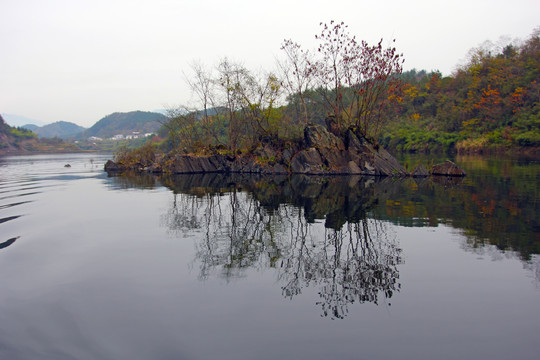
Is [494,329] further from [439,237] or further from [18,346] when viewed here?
[18,346]

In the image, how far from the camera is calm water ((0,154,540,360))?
4.75 meters

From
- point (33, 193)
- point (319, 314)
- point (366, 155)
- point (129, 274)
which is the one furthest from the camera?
point (366, 155)

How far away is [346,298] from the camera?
593 cm

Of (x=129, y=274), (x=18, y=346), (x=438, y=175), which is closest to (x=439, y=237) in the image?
(x=129, y=274)

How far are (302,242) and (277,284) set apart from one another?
275 cm

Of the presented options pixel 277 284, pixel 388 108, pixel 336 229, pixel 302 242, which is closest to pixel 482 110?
pixel 388 108

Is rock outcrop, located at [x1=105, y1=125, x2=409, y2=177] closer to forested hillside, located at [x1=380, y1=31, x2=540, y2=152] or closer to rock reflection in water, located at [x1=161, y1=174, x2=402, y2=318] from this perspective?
rock reflection in water, located at [x1=161, y1=174, x2=402, y2=318]

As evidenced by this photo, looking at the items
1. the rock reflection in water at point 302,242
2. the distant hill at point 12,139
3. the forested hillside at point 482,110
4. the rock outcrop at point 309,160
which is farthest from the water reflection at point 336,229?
the distant hill at point 12,139

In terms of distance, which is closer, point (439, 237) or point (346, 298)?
point (346, 298)

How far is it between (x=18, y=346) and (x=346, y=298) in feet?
15.2

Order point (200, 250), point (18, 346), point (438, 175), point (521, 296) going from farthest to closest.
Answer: point (438, 175) → point (200, 250) → point (521, 296) → point (18, 346)

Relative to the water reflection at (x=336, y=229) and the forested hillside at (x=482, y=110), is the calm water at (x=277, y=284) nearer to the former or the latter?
the water reflection at (x=336, y=229)

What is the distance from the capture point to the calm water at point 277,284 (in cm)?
475

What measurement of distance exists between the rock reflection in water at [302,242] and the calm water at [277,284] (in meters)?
0.05
